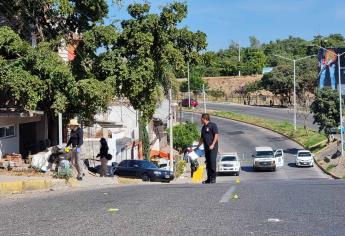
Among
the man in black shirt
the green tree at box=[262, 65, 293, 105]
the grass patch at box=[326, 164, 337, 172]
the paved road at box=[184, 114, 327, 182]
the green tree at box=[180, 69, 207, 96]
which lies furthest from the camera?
the green tree at box=[180, 69, 207, 96]

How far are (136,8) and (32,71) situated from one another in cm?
476

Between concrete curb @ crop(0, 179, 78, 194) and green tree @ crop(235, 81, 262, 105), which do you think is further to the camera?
green tree @ crop(235, 81, 262, 105)

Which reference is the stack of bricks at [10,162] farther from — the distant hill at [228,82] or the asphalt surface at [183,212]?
the distant hill at [228,82]

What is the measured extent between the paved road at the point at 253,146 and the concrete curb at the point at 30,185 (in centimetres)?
2878

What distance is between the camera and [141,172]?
30594mm

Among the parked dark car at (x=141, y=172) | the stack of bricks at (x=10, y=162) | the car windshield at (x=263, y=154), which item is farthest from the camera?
the car windshield at (x=263, y=154)

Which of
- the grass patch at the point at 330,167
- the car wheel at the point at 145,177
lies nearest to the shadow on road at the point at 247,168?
the grass patch at the point at 330,167

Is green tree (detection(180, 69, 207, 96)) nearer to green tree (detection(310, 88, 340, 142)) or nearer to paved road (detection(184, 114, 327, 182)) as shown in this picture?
paved road (detection(184, 114, 327, 182))

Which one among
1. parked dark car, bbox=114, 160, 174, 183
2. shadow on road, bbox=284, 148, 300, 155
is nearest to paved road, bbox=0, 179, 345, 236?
parked dark car, bbox=114, 160, 174, 183

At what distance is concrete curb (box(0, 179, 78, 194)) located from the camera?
14019mm

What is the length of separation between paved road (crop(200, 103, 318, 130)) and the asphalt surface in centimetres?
7053

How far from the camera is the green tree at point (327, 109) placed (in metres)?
61.1

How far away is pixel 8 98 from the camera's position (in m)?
22.5

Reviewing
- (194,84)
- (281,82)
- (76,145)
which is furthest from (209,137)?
(194,84)
